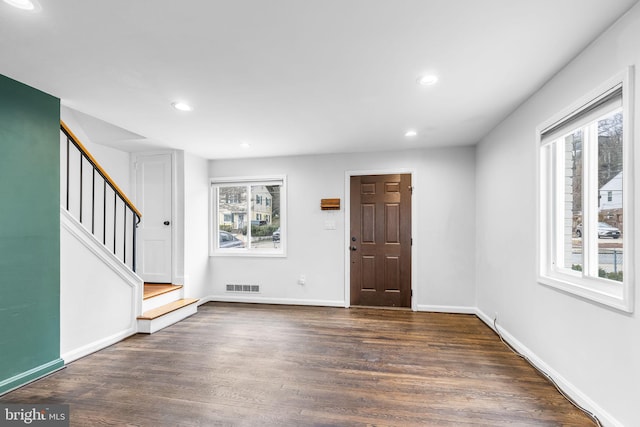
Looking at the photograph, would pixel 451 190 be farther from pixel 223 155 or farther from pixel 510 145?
pixel 223 155

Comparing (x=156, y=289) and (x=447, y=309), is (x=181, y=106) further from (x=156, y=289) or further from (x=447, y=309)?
(x=447, y=309)

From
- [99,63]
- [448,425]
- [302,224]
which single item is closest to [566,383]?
[448,425]

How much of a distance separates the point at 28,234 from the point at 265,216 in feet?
10.3

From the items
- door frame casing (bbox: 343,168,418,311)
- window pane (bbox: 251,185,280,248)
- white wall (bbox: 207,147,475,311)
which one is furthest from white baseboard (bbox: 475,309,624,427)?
window pane (bbox: 251,185,280,248)

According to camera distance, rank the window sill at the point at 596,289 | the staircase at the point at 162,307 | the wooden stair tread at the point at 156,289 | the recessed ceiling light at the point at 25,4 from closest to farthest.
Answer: the recessed ceiling light at the point at 25,4 < the window sill at the point at 596,289 < the staircase at the point at 162,307 < the wooden stair tread at the point at 156,289

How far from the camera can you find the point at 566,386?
231 cm

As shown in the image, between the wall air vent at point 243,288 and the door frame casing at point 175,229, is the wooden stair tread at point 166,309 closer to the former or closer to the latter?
the door frame casing at point 175,229

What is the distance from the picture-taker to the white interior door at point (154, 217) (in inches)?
188

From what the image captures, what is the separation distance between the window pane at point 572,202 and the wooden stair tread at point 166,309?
14.0ft

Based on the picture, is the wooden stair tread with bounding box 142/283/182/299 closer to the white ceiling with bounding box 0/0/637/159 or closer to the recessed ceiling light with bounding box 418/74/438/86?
the white ceiling with bounding box 0/0/637/159

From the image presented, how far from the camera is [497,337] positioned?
3557 millimetres

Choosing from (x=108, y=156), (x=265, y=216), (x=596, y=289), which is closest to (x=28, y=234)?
(x=108, y=156)

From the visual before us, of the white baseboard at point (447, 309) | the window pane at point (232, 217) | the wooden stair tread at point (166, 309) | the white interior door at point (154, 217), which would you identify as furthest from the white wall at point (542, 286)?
the white interior door at point (154, 217)

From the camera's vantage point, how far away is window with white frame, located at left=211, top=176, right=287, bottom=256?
5.26 metres
